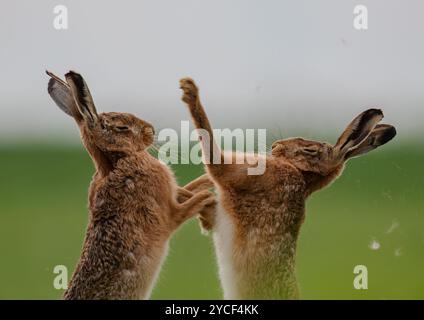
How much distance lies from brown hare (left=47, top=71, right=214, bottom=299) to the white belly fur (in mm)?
93

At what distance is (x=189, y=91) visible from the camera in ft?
14.6

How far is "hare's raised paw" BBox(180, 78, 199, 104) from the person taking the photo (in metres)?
4.44

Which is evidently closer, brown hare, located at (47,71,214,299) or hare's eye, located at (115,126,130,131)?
brown hare, located at (47,71,214,299)

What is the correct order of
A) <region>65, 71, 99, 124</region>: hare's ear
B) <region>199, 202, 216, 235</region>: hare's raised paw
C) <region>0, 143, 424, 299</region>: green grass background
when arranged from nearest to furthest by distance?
1. <region>65, 71, 99, 124</region>: hare's ear
2. <region>199, 202, 216, 235</region>: hare's raised paw
3. <region>0, 143, 424, 299</region>: green grass background

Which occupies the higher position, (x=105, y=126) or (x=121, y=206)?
(x=105, y=126)

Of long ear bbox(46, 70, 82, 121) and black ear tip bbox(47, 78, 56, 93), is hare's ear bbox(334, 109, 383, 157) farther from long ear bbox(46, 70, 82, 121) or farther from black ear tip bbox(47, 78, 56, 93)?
black ear tip bbox(47, 78, 56, 93)

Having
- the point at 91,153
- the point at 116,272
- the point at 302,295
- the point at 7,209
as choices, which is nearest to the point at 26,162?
the point at 7,209

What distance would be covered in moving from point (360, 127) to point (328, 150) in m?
0.22

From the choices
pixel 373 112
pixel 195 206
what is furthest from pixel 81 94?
pixel 373 112

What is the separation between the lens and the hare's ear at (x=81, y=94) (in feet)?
13.8

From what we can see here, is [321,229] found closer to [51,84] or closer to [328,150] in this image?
[328,150]

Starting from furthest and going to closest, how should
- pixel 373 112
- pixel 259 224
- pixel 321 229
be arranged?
pixel 321 229 → pixel 259 224 → pixel 373 112

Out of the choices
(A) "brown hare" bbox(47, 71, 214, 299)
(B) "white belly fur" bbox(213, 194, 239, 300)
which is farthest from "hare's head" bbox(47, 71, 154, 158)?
(B) "white belly fur" bbox(213, 194, 239, 300)

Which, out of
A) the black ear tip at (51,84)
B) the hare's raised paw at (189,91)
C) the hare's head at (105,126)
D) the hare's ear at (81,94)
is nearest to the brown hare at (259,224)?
the hare's raised paw at (189,91)
